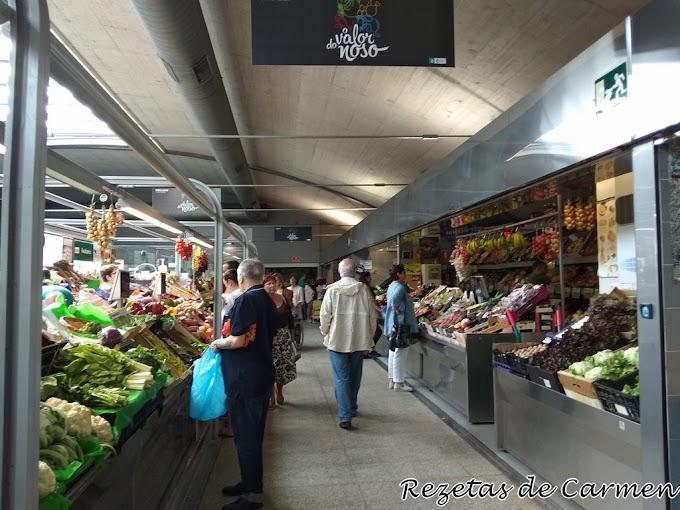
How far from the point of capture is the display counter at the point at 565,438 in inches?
110

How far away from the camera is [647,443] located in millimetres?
2584

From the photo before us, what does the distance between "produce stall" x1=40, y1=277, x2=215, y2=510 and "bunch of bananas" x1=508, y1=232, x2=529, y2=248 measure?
4.74m

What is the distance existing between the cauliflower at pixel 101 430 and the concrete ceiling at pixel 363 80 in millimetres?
4651

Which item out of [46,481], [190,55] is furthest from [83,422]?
[190,55]

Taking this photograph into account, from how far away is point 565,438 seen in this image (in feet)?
11.0

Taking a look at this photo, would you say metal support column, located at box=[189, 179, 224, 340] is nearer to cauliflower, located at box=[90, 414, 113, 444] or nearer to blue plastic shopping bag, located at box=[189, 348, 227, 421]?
blue plastic shopping bag, located at box=[189, 348, 227, 421]

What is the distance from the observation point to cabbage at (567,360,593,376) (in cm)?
327

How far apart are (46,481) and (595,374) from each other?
281cm

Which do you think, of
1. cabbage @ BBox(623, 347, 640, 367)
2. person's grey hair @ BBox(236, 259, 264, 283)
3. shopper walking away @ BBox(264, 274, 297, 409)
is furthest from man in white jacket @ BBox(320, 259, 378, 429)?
cabbage @ BBox(623, 347, 640, 367)

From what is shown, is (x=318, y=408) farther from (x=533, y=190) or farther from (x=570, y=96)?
(x=570, y=96)

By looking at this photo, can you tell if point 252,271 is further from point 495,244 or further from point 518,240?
point 495,244

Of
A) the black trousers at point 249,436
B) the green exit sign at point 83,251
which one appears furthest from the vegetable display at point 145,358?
the green exit sign at point 83,251

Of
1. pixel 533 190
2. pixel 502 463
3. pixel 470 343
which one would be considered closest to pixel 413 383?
pixel 470 343

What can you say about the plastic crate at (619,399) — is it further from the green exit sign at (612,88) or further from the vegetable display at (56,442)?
the vegetable display at (56,442)
